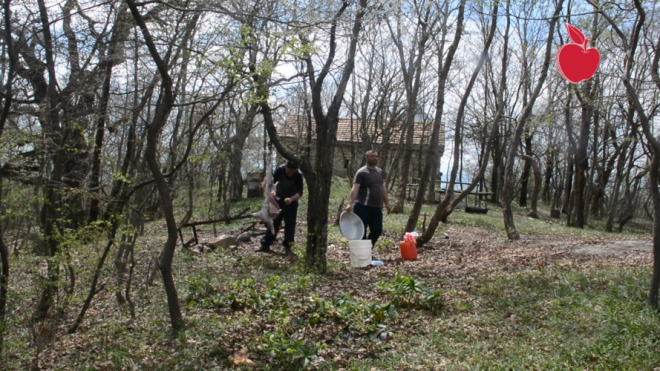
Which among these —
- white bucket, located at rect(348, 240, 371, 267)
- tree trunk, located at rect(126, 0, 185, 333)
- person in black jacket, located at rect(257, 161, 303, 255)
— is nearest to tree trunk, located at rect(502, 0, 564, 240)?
white bucket, located at rect(348, 240, 371, 267)

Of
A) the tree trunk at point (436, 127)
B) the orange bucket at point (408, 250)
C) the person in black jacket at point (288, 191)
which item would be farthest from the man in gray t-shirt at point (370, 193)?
the tree trunk at point (436, 127)

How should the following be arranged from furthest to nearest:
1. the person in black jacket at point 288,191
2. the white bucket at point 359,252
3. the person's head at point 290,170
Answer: the person in black jacket at point 288,191
the person's head at point 290,170
the white bucket at point 359,252

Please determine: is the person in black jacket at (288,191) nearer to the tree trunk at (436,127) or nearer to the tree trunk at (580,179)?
the tree trunk at (436,127)

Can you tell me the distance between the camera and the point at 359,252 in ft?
23.4

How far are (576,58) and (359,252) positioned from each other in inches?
144

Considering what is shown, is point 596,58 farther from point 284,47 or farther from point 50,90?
point 50,90

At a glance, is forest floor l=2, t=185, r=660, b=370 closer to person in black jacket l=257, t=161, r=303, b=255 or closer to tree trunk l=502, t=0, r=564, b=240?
person in black jacket l=257, t=161, r=303, b=255

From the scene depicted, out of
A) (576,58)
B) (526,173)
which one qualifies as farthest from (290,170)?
(526,173)

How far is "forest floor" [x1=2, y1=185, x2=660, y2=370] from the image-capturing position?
12.8 feet

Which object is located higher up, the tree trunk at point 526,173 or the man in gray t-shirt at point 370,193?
the tree trunk at point 526,173

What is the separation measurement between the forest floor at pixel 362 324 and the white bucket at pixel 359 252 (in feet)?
1.81

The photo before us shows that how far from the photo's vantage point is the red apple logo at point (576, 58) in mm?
4906

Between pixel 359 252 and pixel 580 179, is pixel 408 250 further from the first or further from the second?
pixel 580 179

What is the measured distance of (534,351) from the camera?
3.85 meters
